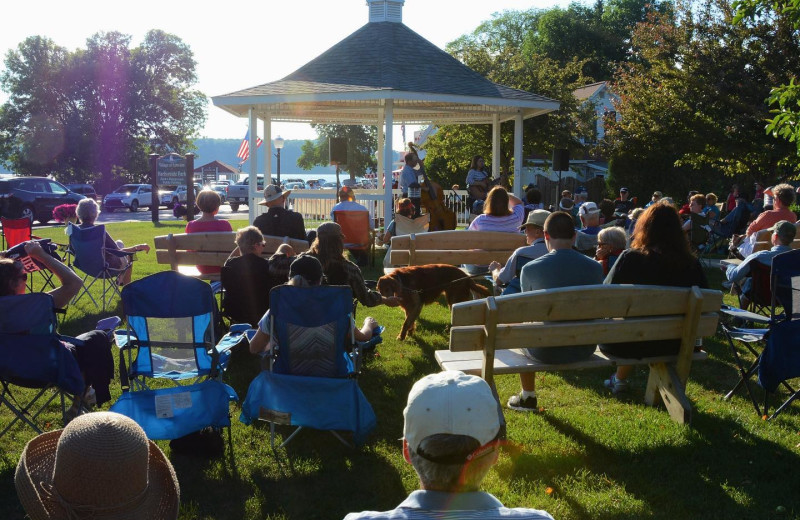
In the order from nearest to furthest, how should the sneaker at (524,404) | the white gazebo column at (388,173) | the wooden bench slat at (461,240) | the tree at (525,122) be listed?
the sneaker at (524,404) → the wooden bench slat at (461,240) → the white gazebo column at (388,173) → the tree at (525,122)

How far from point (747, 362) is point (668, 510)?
3.35m

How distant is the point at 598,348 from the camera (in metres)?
5.45

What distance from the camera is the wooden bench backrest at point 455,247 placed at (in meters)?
8.27

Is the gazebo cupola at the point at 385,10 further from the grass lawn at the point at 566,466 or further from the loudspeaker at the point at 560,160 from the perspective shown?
the grass lawn at the point at 566,466

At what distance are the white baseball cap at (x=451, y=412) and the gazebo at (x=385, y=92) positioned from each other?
41.8 feet

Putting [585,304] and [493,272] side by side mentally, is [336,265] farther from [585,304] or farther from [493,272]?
[585,304]

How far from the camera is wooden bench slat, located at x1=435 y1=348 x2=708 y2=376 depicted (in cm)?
487

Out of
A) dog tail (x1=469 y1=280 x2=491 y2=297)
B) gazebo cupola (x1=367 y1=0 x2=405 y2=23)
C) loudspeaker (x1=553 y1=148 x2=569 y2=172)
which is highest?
gazebo cupola (x1=367 y1=0 x2=405 y2=23)

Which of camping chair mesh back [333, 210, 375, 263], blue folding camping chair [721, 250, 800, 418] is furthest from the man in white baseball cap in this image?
camping chair mesh back [333, 210, 375, 263]

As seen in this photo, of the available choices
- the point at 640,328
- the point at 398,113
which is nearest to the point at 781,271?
the point at 640,328

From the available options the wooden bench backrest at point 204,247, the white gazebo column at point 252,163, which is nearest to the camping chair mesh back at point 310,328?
the wooden bench backrest at point 204,247

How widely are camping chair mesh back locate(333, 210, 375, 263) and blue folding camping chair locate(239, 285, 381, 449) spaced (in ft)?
21.9

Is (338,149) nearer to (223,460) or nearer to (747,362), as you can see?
(747,362)

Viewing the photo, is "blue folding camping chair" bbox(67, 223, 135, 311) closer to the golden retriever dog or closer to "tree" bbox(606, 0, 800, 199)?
the golden retriever dog
